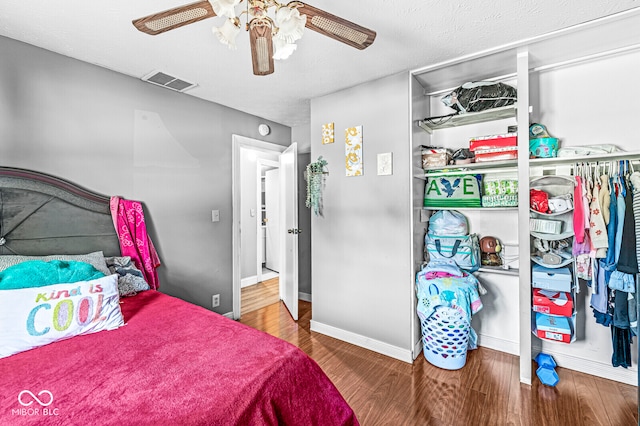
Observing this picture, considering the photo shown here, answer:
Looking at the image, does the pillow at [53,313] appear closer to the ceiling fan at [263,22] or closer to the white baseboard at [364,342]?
the ceiling fan at [263,22]

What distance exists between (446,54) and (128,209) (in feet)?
9.04

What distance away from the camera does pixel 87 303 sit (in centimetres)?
151

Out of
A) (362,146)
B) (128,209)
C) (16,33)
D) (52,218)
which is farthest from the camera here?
(362,146)

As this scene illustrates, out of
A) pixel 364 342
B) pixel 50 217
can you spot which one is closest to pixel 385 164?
pixel 364 342

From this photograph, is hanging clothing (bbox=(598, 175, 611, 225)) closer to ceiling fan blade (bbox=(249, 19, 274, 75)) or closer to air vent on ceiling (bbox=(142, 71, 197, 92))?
ceiling fan blade (bbox=(249, 19, 274, 75))

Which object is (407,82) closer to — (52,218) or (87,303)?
(87,303)

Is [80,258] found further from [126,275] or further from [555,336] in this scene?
[555,336]

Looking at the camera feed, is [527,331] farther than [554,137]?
No

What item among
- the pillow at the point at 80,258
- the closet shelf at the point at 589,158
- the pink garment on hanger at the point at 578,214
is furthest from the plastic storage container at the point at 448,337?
the pillow at the point at 80,258

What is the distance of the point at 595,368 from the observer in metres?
2.24

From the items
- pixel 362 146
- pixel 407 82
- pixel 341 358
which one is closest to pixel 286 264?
pixel 341 358

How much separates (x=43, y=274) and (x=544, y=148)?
3329mm

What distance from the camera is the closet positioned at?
2101 mm

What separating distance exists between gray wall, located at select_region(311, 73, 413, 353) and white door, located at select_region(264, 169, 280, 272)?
219 cm
